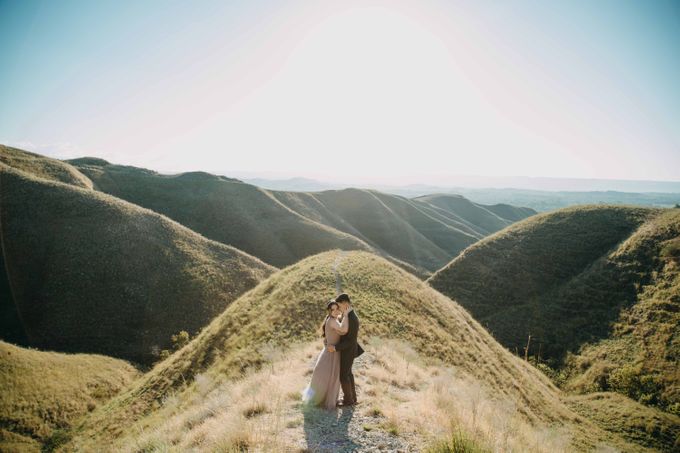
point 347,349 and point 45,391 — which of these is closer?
point 347,349

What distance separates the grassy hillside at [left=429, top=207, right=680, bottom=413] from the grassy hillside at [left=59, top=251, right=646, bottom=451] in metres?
9.72

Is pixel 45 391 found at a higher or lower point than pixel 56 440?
higher

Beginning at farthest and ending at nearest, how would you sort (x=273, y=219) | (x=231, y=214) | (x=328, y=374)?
1. (x=273, y=219)
2. (x=231, y=214)
3. (x=328, y=374)

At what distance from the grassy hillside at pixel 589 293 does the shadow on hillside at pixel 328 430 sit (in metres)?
33.3

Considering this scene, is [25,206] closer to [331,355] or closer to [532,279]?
[331,355]

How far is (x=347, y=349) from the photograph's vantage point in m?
9.14

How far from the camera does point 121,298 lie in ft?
140

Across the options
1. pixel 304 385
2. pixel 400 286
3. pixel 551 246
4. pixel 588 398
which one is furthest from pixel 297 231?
pixel 304 385

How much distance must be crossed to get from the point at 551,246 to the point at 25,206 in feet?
286

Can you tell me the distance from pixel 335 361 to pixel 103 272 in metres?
48.7

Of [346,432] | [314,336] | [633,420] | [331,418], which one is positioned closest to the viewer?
[346,432]

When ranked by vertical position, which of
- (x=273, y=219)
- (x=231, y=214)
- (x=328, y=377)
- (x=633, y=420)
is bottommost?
(x=633, y=420)

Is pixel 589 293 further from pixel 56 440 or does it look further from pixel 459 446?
pixel 56 440

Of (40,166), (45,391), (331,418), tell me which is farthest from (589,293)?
(40,166)
